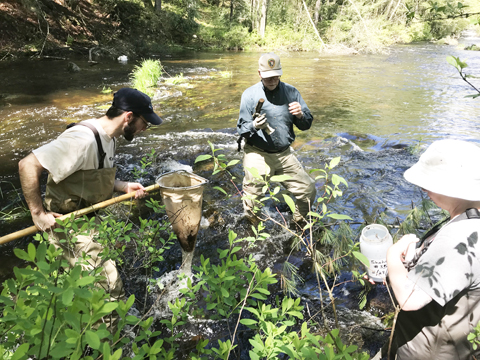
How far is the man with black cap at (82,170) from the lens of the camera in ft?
7.48

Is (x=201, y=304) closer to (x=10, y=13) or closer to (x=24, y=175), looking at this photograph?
(x=24, y=175)

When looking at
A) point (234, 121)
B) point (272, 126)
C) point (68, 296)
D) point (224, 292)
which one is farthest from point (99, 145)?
point (234, 121)

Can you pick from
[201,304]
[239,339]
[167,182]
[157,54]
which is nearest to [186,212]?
[167,182]

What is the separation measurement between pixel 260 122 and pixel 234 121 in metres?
5.32

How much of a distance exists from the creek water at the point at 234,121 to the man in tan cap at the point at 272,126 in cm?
78

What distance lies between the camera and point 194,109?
32.0 feet

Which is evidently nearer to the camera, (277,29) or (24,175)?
(24,175)

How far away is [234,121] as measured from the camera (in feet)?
28.8

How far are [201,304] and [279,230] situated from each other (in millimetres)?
1667

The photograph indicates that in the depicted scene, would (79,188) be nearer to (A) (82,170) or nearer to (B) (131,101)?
(A) (82,170)

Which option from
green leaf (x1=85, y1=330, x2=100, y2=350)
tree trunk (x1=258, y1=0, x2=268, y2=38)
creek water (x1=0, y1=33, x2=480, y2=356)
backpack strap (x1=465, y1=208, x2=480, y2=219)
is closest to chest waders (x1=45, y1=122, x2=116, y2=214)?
creek water (x1=0, y1=33, x2=480, y2=356)

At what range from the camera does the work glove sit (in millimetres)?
3566

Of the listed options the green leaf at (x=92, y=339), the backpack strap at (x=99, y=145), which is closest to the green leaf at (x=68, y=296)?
the green leaf at (x=92, y=339)

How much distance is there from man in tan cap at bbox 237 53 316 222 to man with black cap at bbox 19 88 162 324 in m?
1.35
